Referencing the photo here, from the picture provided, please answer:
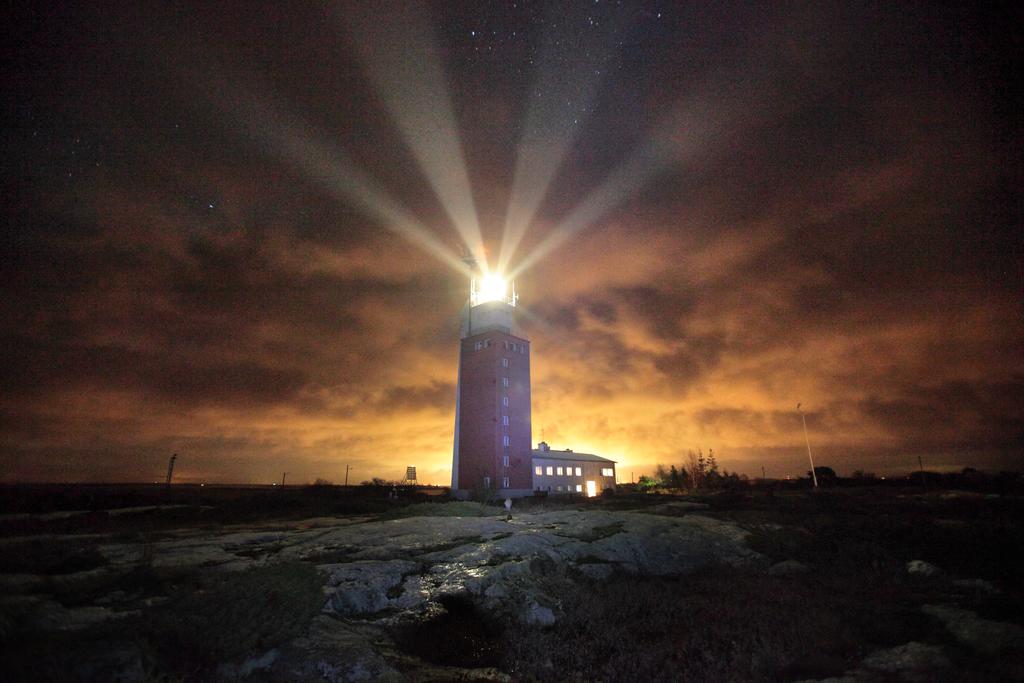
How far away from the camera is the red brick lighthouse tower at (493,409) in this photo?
187 ft

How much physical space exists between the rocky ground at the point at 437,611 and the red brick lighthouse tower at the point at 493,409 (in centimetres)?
4006

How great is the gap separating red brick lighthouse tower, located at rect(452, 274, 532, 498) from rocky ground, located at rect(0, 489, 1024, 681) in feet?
131

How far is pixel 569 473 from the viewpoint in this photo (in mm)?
74938

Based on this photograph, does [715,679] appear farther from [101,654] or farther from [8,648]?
[8,648]

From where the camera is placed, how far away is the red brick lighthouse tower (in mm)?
56906

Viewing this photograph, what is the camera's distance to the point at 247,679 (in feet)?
20.2

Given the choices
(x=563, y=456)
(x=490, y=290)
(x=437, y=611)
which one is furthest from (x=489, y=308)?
(x=437, y=611)

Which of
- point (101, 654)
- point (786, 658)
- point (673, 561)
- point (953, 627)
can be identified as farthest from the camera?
point (673, 561)

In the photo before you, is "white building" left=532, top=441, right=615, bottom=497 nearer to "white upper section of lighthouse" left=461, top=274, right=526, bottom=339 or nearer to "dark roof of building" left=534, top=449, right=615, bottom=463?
"dark roof of building" left=534, top=449, right=615, bottom=463

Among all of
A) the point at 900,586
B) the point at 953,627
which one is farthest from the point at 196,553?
the point at 900,586

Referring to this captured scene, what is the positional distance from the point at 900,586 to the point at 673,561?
7.12 m

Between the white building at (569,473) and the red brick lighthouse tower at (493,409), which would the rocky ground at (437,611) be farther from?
the white building at (569,473)

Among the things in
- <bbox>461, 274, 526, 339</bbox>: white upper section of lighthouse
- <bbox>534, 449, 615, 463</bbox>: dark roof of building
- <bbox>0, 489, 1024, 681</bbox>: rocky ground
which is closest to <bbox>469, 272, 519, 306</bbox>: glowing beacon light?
<bbox>461, 274, 526, 339</bbox>: white upper section of lighthouse

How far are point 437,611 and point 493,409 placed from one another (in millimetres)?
47532
